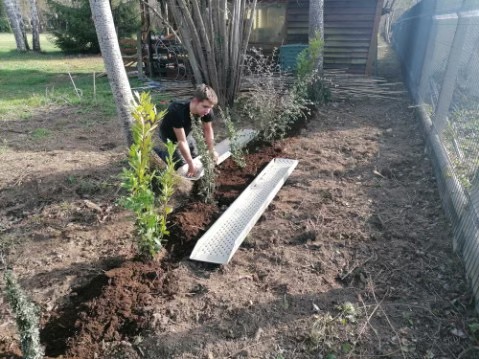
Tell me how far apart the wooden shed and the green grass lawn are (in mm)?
5013

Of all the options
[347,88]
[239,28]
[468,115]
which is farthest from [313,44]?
[468,115]

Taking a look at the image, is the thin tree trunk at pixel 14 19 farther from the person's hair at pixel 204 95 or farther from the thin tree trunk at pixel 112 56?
the person's hair at pixel 204 95

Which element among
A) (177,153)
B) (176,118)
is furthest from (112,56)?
(177,153)

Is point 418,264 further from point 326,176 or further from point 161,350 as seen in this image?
point 161,350

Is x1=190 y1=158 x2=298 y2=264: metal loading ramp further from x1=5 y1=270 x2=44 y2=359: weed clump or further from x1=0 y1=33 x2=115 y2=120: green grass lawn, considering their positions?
x1=0 y1=33 x2=115 y2=120: green grass lawn

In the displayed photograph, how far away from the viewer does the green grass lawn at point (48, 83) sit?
7.98 metres

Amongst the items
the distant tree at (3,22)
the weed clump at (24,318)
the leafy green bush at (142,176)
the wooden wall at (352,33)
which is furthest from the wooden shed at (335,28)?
the distant tree at (3,22)

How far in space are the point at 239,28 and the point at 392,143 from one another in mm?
3523

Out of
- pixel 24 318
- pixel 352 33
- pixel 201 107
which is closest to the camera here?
pixel 24 318

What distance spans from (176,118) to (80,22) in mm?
15751

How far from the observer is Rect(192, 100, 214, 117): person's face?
12.3 ft

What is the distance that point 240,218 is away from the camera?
11.9 feet

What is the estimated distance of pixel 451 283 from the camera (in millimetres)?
2924

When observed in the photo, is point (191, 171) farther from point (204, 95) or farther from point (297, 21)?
point (297, 21)
